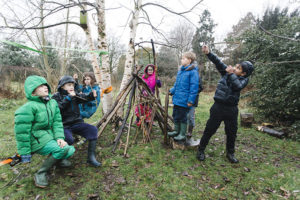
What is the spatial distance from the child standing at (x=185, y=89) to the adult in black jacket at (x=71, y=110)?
63.2 inches

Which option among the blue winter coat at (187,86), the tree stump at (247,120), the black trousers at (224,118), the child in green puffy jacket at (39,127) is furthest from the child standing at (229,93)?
the tree stump at (247,120)

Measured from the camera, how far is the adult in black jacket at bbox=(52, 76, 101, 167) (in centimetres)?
250

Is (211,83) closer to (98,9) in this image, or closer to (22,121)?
(98,9)

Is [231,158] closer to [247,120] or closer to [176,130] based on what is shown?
[176,130]

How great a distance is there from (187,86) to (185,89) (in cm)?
7

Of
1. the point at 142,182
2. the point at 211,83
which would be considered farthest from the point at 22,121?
the point at 211,83

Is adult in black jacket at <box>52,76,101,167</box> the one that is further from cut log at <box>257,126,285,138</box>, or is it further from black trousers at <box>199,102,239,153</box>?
cut log at <box>257,126,285,138</box>

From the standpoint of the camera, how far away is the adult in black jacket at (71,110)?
98.3 inches

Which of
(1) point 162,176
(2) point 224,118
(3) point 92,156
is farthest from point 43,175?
(2) point 224,118

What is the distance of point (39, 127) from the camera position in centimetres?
208

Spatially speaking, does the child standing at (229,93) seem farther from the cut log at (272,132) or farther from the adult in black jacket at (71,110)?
the cut log at (272,132)

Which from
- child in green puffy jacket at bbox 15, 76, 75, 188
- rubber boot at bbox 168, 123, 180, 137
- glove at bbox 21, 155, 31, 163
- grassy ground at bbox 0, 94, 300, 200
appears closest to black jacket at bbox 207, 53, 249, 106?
rubber boot at bbox 168, 123, 180, 137

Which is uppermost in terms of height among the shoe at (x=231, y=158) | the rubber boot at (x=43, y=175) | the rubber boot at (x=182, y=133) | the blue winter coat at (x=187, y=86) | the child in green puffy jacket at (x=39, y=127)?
the blue winter coat at (x=187, y=86)

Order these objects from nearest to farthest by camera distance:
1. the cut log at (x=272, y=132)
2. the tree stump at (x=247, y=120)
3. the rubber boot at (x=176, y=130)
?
the rubber boot at (x=176, y=130), the cut log at (x=272, y=132), the tree stump at (x=247, y=120)
